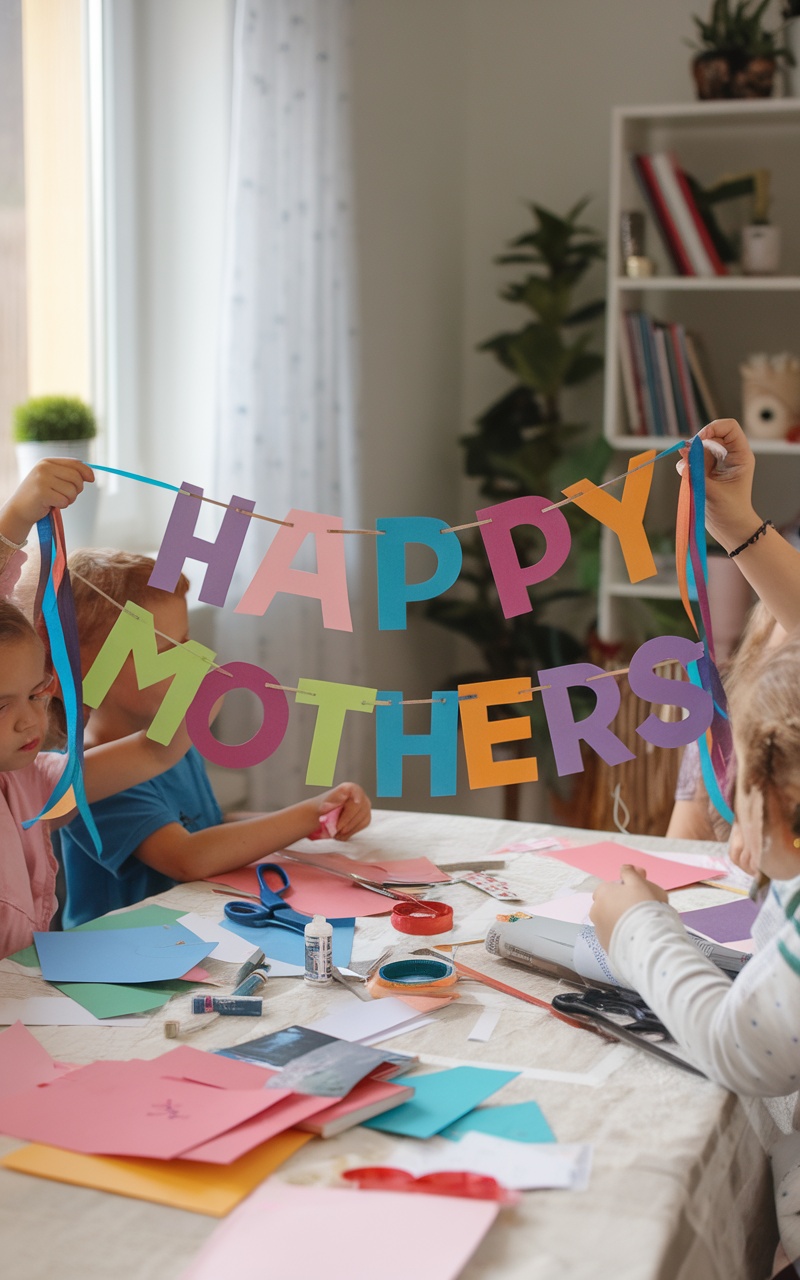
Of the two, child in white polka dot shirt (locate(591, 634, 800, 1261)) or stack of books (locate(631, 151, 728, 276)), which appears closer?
child in white polka dot shirt (locate(591, 634, 800, 1261))

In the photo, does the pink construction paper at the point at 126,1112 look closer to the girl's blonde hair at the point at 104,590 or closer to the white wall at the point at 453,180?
the girl's blonde hair at the point at 104,590

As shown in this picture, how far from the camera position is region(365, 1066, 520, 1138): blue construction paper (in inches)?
35.8

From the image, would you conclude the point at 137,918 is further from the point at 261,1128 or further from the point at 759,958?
the point at 759,958

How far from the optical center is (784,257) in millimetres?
3215

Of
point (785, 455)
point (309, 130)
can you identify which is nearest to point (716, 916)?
point (309, 130)

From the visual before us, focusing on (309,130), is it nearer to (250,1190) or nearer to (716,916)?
(716,916)

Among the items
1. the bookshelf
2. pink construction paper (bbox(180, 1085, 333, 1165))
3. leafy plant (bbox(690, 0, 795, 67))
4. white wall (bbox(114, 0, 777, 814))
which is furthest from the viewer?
the bookshelf

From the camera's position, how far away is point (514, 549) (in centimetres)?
131

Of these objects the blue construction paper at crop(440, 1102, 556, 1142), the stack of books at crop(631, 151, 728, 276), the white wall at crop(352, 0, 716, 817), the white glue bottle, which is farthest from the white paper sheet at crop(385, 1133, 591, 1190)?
Answer: the stack of books at crop(631, 151, 728, 276)

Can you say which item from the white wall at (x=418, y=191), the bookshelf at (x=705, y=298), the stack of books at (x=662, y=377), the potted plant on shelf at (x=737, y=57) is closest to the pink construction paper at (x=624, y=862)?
the white wall at (x=418, y=191)

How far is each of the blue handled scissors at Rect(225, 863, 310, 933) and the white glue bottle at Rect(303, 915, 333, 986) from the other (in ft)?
0.39

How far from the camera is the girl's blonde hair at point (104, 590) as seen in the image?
1.59 m

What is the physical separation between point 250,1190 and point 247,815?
1008 mm

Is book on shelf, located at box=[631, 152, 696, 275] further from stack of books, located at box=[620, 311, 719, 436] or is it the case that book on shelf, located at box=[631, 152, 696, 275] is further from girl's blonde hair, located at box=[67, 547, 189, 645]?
girl's blonde hair, located at box=[67, 547, 189, 645]
